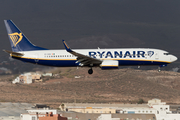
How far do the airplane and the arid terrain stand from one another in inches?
2202

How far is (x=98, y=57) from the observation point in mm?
67750

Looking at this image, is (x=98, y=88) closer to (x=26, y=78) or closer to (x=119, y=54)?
(x=26, y=78)

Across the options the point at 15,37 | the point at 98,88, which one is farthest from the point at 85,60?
the point at 98,88

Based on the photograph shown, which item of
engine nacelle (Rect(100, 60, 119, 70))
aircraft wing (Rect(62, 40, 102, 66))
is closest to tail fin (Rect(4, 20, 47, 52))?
aircraft wing (Rect(62, 40, 102, 66))

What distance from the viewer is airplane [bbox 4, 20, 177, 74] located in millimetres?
67312

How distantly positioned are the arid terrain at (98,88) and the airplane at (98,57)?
55927 millimetres

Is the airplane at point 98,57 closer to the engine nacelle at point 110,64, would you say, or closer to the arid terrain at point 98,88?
the engine nacelle at point 110,64

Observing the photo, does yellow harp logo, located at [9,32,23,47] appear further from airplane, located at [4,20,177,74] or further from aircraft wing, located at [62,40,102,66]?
aircraft wing, located at [62,40,102,66]

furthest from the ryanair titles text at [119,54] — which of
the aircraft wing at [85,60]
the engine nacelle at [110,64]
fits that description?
the aircraft wing at [85,60]

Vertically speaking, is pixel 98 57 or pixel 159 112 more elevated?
pixel 98 57

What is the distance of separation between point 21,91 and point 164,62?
88.8 meters

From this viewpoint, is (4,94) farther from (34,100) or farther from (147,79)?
(147,79)

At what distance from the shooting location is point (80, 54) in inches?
2574

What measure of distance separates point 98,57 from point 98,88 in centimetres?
9076
